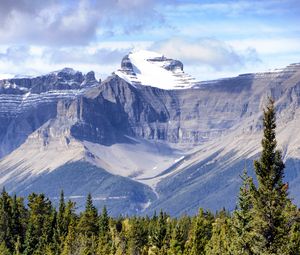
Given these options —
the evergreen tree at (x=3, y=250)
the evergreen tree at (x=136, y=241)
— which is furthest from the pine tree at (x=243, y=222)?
the evergreen tree at (x=3, y=250)

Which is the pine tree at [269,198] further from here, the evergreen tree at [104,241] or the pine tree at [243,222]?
the evergreen tree at [104,241]

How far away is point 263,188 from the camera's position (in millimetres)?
60188

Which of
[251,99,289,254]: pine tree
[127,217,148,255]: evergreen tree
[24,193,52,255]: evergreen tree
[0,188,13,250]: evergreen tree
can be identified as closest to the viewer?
[251,99,289,254]: pine tree

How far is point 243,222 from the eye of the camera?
Result: 65.1 m

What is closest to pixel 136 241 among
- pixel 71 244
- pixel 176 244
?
pixel 71 244

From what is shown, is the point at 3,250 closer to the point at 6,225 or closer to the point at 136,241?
the point at 6,225

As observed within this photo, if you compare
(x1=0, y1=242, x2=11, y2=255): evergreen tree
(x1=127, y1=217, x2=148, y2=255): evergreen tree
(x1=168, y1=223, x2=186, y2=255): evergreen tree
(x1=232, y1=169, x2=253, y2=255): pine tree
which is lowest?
(x1=127, y1=217, x2=148, y2=255): evergreen tree

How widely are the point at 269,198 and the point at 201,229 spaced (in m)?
58.1

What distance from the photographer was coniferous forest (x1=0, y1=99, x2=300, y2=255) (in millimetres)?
59969

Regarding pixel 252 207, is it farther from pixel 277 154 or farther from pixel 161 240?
pixel 161 240

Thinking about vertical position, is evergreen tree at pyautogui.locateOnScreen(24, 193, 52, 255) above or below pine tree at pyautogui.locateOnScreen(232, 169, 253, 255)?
below

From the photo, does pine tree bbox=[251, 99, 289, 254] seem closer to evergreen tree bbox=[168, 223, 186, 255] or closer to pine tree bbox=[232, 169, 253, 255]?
pine tree bbox=[232, 169, 253, 255]

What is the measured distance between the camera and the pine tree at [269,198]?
5978 cm

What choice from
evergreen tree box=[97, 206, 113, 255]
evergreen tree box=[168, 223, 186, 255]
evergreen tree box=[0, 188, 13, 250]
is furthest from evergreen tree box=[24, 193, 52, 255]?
evergreen tree box=[168, 223, 186, 255]
